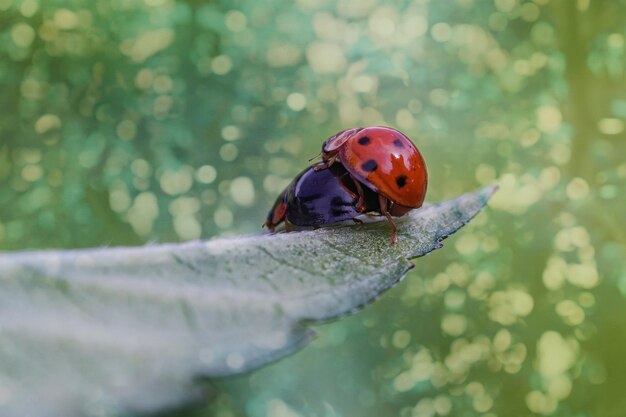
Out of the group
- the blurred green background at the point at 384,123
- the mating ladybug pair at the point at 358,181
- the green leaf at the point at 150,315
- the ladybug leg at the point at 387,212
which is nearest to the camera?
the green leaf at the point at 150,315

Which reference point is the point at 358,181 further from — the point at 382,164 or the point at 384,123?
the point at 384,123

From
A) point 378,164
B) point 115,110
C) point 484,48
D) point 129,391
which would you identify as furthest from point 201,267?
point 484,48

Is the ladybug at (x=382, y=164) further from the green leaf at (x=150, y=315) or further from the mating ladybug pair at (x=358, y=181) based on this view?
the green leaf at (x=150, y=315)

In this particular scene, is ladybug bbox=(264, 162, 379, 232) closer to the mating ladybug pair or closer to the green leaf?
the mating ladybug pair

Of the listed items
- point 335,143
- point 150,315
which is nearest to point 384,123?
point 335,143

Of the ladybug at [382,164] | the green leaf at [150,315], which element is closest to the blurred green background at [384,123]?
the ladybug at [382,164]

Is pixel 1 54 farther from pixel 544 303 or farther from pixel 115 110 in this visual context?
pixel 544 303

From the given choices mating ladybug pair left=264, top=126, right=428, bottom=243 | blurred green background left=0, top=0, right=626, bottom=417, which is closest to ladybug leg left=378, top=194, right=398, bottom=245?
mating ladybug pair left=264, top=126, right=428, bottom=243

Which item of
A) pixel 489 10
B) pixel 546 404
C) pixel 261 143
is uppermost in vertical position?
pixel 489 10
